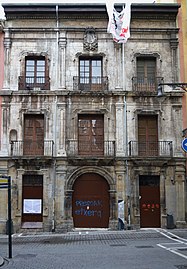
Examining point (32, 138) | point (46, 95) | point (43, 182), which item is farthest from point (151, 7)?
point (43, 182)

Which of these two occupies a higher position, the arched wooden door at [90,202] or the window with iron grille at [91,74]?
the window with iron grille at [91,74]

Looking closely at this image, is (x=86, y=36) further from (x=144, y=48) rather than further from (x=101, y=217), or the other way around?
(x=101, y=217)

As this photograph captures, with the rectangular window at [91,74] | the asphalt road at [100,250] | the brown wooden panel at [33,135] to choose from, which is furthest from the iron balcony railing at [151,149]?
the brown wooden panel at [33,135]

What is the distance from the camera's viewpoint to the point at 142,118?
73.6 ft

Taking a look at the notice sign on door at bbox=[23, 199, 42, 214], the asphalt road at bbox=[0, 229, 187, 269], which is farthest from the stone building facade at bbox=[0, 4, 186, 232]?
the asphalt road at bbox=[0, 229, 187, 269]

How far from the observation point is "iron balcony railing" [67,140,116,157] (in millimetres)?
21547

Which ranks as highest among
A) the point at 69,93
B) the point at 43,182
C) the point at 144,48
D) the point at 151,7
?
the point at 151,7

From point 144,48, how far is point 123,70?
2.02 metres

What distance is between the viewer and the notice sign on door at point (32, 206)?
21.2m

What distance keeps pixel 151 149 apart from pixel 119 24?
7.45 meters

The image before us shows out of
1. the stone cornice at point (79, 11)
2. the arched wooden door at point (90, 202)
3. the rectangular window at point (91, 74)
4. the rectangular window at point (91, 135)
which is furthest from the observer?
the stone cornice at point (79, 11)

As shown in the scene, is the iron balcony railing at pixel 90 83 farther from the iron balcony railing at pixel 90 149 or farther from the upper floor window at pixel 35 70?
the iron balcony railing at pixel 90 149

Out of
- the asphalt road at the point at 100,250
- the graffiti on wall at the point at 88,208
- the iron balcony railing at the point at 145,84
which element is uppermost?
the iron balcony railing at the point at 145,84

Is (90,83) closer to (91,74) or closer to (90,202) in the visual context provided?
(91,74)
